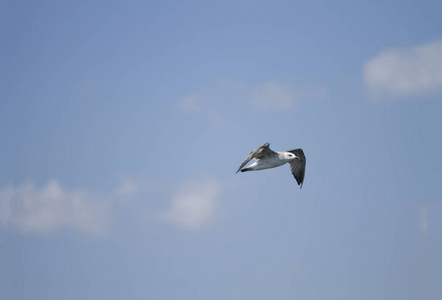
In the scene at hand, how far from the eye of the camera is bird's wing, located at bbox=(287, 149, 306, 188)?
48469 millimetres

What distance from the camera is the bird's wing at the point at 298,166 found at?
159 feet

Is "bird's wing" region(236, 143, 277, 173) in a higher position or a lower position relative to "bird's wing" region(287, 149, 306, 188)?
lower

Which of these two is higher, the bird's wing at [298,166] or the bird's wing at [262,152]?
the bird's wing at [298,166]

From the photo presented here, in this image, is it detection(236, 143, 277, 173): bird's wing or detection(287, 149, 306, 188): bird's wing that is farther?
detection(287, 149, 306, 188): bird's wing

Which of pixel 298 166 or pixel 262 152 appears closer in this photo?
pixel 262 152

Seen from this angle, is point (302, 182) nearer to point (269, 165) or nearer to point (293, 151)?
point (293, 151)

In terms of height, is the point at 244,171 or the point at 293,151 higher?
the point at 293,151

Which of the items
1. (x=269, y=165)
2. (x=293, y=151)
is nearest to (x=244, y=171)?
(x=269, y=165)

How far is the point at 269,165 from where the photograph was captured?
141 ft

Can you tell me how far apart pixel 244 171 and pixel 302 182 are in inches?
361

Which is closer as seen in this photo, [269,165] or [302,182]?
[269,165]

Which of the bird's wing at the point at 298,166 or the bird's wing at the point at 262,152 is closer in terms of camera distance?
the bird's wing at the point at 262,152

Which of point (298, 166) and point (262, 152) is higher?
point (298, 166)

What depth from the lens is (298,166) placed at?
4891 centimetres
